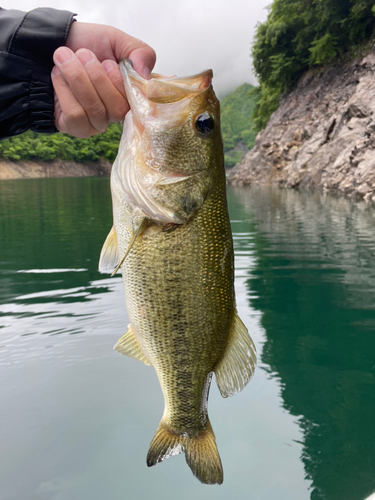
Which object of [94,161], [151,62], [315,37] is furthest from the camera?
[94,161]

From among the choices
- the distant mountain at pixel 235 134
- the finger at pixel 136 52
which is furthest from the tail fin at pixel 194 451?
the distant mountain at pixel 235 134

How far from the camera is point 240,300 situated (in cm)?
680

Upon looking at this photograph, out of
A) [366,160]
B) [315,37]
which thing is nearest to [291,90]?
[315,37]

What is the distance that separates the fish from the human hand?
4.0 inches

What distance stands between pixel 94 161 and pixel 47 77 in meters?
72.3

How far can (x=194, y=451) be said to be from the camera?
7.61ft

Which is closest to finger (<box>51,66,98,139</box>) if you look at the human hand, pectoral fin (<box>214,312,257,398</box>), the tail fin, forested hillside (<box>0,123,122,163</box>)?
the human hand

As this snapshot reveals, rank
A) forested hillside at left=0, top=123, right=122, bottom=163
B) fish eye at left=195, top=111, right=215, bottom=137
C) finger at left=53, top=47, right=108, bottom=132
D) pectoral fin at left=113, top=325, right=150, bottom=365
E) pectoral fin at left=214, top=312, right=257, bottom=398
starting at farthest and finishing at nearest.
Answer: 1. forested hillside at left=0, top=123, right=122, bottom=163
2. pectoral fin at left=113, top=325, right=150, bottom=365
3. pectoral fin at left=214, top=312, right=257, bottom=398
4. fish eye at left=195, top=111, right=215, bottom=137
5. finger at left=53, top=47, right=108, bottom=132

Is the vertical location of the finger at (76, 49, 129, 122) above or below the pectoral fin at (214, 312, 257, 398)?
above

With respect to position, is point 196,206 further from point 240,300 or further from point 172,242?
point 240,300

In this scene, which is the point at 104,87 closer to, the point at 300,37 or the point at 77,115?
the point at 77,115

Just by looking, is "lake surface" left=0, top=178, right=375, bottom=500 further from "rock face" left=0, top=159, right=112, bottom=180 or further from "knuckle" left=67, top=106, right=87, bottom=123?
"rock face" left=0, top=159, right=112, bottom=180

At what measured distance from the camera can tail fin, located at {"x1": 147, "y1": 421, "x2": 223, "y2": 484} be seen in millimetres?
2201

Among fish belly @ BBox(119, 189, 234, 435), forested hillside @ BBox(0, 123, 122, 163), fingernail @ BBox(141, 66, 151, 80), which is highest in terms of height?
forested hillside @ BBox(0, 123, 122, 163)
